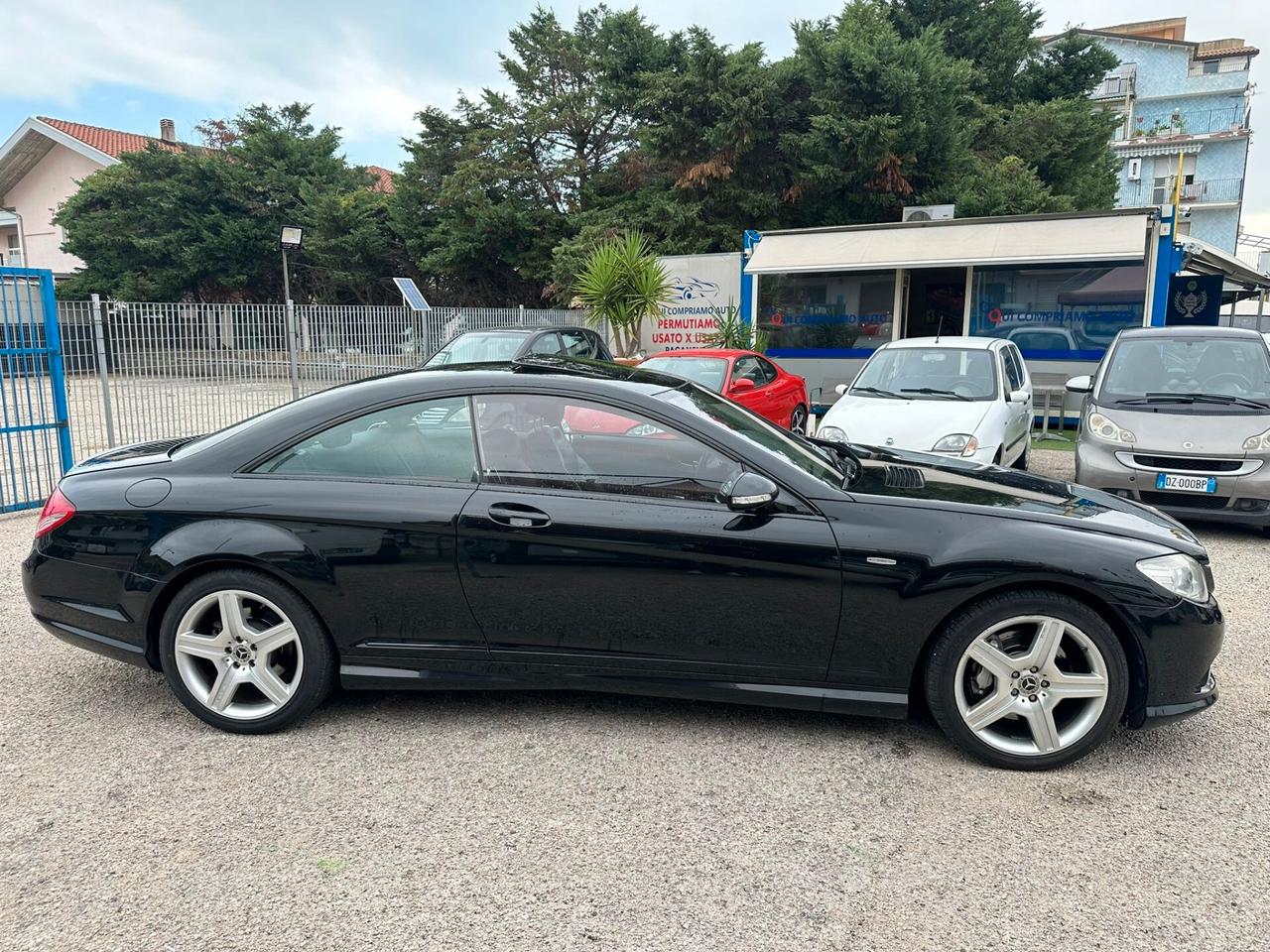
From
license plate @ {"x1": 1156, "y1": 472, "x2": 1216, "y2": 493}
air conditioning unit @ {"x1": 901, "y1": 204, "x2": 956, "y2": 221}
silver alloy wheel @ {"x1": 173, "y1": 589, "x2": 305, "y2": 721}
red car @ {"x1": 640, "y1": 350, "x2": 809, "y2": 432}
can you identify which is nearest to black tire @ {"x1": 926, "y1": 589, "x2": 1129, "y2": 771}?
silver alloy wheel @ {"x1": 173, "y1": 589, "x2": 305, "y2": 721}

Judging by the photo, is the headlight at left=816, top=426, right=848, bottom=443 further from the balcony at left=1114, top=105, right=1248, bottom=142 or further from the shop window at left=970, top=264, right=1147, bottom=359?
the balcony at left=1114, top=105, right=1248, bottom=142

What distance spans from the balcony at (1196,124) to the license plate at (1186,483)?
53.9 meters

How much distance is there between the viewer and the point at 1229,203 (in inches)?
1998

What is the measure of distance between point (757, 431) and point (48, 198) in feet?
147

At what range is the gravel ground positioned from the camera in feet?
7.50

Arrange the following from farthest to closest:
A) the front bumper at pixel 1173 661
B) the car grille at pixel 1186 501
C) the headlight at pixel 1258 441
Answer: the car grille at pixel 1186 501
the headlight at pixel 1258 441
the front bumper at pixel 1173 661

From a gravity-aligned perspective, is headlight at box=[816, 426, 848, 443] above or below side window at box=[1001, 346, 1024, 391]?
below

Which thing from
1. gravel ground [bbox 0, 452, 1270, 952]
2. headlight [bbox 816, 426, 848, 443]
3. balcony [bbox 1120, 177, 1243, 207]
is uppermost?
balcony [bbox 1120, 177, 1243, 207]

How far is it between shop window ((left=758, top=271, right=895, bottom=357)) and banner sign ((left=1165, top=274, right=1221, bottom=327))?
8.21 m

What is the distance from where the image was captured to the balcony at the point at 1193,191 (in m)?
49.6

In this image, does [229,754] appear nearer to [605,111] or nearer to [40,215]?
[605,111]

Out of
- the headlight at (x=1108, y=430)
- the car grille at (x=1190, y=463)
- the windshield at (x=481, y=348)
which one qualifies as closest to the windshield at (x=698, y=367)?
the windshield at (x=481, y=348)

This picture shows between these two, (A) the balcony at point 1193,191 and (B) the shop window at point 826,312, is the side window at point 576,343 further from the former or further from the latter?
(A) the balcony at point 1193,191

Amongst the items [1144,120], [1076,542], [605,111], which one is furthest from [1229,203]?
[1076,542]
